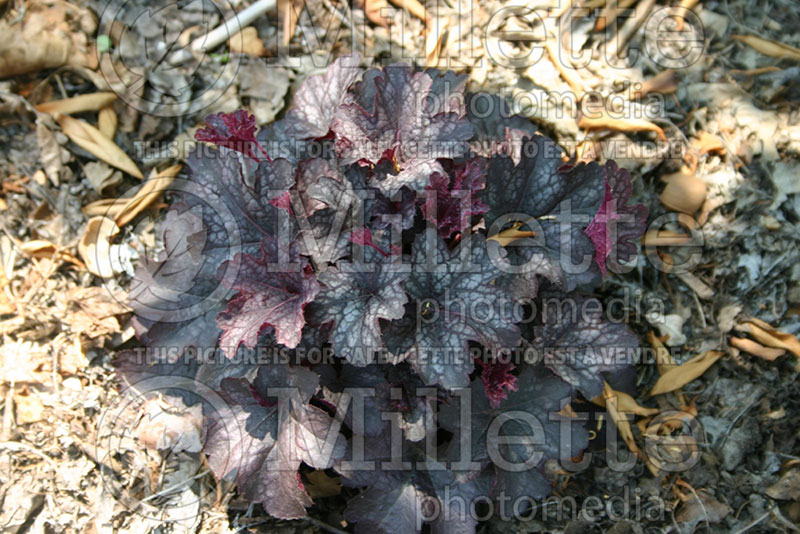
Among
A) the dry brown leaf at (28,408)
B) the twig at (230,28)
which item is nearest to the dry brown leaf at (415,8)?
the twig at (230,28)

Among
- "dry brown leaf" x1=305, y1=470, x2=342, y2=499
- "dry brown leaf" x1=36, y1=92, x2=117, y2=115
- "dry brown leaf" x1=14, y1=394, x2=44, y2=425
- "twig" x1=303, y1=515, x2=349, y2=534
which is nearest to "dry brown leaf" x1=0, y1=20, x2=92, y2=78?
"dry brown leaf" x1=36, y1=92, x2=117, y2=115

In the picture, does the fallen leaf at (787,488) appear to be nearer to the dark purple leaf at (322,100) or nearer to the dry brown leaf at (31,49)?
the dark purple leaf at (322,100)

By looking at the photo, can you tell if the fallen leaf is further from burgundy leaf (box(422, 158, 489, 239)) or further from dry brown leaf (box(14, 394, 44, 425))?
dry brown leaf (box(14, 394, 44, 425))

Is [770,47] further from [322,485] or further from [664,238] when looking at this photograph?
[322,485]

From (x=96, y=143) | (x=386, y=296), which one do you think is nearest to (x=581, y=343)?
(x=386, y=296)

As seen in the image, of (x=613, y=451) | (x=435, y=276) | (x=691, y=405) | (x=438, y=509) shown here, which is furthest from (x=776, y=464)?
(x=435, y=276)

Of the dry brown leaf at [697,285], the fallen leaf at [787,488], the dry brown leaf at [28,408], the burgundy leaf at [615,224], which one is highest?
the burgundy leaf at [615,224]
